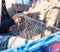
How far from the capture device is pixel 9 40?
3.31 metres

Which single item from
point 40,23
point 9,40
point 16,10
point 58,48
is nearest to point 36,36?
point 40,23

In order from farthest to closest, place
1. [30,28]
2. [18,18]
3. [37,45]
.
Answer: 1. [18,18]
2. [30,28]
3. [37,45]

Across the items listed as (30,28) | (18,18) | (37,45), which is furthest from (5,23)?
(37,45)

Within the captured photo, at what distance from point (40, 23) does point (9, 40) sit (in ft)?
1.76

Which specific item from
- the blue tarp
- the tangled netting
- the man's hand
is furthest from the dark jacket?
the blue tarp

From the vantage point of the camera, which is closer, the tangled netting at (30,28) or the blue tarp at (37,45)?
the blue tarp at (37,45)

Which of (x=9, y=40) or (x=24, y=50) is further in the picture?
(x=9, y=40)

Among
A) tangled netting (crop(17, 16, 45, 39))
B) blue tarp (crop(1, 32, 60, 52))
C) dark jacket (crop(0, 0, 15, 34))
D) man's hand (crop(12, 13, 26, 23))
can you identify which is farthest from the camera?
man's hand (crop(12, 13, 26, 23))

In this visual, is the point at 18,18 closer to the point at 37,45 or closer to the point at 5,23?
the point at 5,23

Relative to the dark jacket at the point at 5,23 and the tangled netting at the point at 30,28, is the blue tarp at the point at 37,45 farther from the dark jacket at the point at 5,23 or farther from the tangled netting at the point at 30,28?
the dark jacket at the point at 5,23

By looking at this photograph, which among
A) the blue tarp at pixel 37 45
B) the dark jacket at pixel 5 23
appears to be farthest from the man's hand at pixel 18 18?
the blue tarp at pixel 37 45

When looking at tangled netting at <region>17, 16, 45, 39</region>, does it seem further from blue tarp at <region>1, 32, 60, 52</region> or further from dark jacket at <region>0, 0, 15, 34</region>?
blue tarp at <region>1, 32, 60, 52</region>

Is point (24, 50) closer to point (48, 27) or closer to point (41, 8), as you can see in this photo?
point (48, 27)

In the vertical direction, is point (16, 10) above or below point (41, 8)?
below
